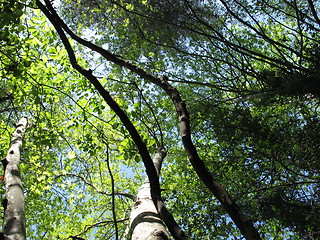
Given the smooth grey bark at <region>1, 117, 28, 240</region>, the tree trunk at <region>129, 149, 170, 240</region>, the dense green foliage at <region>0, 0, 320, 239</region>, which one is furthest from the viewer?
the dense green foliage at <region>0, 0, 320, 239</region>

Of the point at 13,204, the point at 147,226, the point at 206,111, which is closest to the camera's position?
the point at 147,226

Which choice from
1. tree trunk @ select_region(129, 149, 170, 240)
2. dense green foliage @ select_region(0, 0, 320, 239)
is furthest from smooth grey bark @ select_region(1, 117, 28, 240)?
tree trunk @ select_region(129, 149, 170, 240)

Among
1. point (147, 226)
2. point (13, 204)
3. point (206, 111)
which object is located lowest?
point (147, 226)

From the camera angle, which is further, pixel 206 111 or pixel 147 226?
pixel 206 111

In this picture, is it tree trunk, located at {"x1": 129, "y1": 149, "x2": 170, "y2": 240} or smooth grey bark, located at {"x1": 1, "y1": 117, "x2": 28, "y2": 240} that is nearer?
tree trunk, located at {"x1": 129, "y1": 149, "x2": 170, "y2": 240}

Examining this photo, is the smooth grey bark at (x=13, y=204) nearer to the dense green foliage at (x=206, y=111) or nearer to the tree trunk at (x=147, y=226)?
the dense green foliage at (x=206, y=111)

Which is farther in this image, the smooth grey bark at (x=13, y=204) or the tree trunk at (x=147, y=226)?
the smooth grey bark at (x=13, y=204)

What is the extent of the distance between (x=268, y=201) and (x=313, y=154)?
178 cm

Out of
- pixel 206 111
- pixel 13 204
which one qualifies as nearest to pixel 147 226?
pixel 13 204

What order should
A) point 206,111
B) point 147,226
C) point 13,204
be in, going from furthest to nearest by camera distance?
point 206,111, point 13,204, point 147,226

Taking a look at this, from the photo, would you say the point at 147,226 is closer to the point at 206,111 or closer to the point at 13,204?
the point at 13,204

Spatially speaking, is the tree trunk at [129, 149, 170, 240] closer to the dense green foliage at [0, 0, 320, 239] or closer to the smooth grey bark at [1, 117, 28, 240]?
the dense green foliage at [0, 0, 320, 239]

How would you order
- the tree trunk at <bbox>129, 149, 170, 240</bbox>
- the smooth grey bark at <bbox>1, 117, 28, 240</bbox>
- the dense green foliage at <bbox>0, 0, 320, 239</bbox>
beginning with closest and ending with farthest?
the tree trunk at <bbox>129, 149, 170, 240</bbox> → the smooth grey bark at <bbox>1, 117, 28, 240</bbox> → the dense green foliage at <bbox>0, 0, 320, 239</bbox>

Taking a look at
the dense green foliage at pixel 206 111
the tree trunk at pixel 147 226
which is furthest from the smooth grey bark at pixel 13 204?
the tree trunk at pixel 147 226
